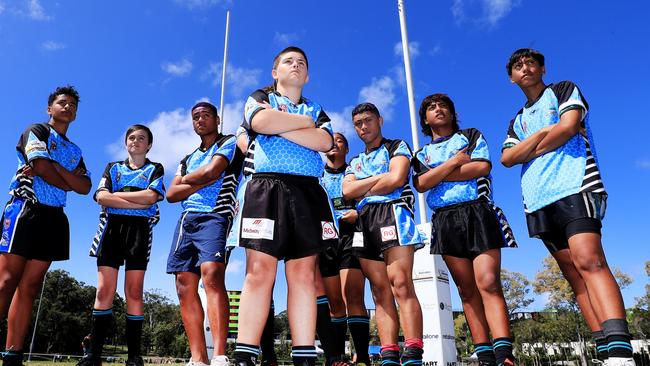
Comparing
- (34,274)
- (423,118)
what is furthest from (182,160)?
(423,118)

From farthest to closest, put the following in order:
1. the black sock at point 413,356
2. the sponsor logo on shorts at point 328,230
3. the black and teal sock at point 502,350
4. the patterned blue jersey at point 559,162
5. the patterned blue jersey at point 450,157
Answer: the patterned blue jersey at point 450,157, the black sock at point 413,356, the black and teal sock at point 502,350, the patterned blue jersey at point 559,162, the sponsor logo on shorts at point 328,230

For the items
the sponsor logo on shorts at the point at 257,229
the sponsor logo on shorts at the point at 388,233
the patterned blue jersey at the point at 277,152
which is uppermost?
the patterned blue jersey at the point at 277,152

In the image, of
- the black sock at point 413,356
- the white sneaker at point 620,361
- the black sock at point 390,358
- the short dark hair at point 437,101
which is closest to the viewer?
the white sneaker at point 620,361

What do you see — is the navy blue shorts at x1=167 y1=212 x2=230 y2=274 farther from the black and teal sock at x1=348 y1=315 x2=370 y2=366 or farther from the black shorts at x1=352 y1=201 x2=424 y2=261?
the black and teal sock at x1=348 y1=315 x2=370 y2=366

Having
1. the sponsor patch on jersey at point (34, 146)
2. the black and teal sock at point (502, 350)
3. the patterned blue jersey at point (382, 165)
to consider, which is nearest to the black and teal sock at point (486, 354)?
the black and teal sock at point (502, 350)

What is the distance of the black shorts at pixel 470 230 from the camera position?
4.00m

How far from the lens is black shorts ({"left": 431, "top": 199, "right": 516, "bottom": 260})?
3996mm

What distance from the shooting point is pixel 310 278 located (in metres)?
2.91

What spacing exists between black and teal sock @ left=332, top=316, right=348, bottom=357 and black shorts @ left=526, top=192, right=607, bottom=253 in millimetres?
2343

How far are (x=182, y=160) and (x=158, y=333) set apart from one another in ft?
275

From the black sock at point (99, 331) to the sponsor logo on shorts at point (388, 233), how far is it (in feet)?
10.1

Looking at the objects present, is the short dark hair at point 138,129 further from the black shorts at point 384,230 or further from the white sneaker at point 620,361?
the white sneaker at point 620,361

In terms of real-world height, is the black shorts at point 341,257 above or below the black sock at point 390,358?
above

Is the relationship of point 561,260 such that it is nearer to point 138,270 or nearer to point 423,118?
point 423,118
